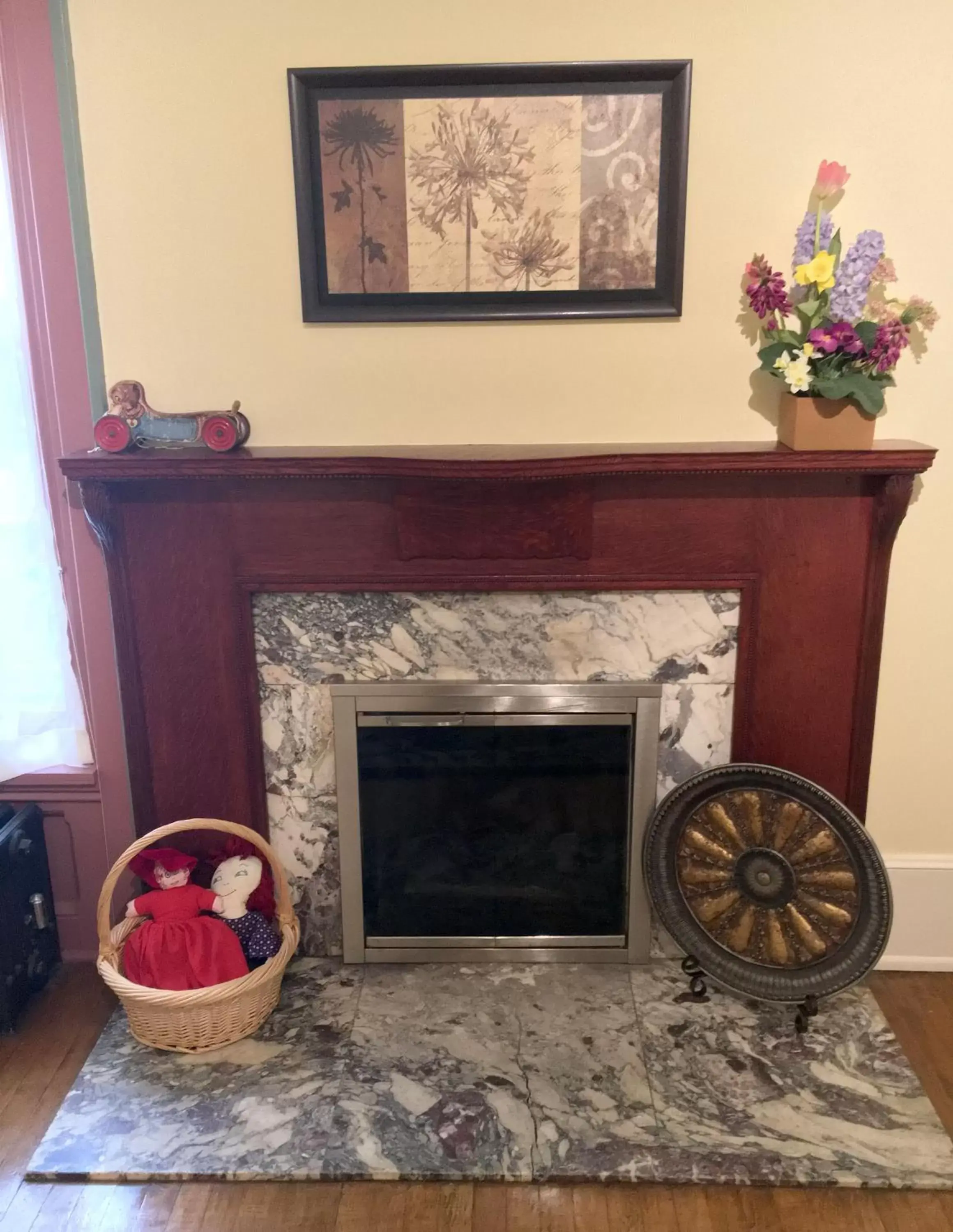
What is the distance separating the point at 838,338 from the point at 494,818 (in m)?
1.29

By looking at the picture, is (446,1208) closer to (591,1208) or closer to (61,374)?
(591,1208)

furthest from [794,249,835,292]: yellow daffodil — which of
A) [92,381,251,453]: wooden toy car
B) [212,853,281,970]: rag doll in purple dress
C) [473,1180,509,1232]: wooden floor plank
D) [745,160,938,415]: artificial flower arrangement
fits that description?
[473,1180,509,1232]: wooden floor plank

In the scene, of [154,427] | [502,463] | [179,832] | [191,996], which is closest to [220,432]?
[154,427]

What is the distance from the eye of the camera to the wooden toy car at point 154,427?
2.12m

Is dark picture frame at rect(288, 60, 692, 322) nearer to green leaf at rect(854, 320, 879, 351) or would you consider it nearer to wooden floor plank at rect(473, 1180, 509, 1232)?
green leaf at rect(854, 320, 879, 351)

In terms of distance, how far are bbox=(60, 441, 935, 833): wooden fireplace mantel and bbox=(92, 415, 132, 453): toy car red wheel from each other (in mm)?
48

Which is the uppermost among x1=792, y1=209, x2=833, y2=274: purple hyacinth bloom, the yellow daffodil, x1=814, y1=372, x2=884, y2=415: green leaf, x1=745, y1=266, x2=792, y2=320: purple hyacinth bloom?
x1=792, y1=209, x2=833, y2=274: purple hyacinth bloom

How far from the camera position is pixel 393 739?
2.38m

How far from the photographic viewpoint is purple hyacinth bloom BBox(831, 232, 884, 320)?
194 centimetres

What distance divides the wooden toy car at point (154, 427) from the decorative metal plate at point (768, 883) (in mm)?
1247

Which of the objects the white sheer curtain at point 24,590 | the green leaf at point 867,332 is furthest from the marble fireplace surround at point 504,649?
the green leaf at point 867,332

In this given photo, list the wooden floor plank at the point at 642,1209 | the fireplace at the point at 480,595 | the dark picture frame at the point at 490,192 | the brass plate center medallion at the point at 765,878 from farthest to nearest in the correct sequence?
the brass plate center medallion at the point at 765,878 → the fireplace at the point at 480,595 → the dark picture frame at the point at 490,192 → the wooden floor plank at the point at 642,1209

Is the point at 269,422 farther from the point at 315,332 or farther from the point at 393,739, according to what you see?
the point at 393,739

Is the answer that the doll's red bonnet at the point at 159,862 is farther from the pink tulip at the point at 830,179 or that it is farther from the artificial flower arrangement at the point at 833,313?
the pink tulip at the point at 830,179
